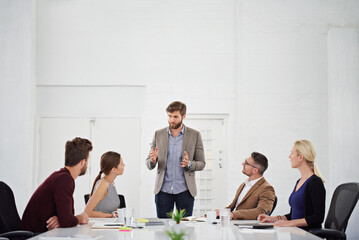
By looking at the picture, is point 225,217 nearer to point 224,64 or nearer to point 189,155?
point 189,155

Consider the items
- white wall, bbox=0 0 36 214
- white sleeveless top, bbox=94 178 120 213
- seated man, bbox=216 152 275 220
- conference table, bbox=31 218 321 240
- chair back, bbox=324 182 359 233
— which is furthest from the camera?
white wall, bbox=0 0 36 214

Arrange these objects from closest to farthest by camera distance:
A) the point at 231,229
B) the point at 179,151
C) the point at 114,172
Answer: the point at 231,229 < the point at 114,172 < the point at 179,151

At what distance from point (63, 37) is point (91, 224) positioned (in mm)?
4746

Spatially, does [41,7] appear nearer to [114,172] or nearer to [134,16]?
[134,16]

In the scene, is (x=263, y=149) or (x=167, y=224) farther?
(x=263, y=149)

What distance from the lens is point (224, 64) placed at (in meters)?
7.27

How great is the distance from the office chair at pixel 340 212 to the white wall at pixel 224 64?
3.75 metres

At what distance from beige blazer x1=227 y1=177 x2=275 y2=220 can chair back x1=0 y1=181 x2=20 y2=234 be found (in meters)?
1.61

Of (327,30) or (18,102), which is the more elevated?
(327,30)

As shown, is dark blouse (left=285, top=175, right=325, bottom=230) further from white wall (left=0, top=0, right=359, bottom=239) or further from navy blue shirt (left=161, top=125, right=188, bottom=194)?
white wall (left=0, top=0, right=359, bottom=239)

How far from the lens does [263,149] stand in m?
7.21

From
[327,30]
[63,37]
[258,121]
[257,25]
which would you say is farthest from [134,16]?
[327,30]

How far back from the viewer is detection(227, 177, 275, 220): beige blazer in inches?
145

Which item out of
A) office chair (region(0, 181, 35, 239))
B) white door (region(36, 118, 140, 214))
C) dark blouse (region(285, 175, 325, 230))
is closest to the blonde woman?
dark blouse (region(285, 175, 325, 230))
